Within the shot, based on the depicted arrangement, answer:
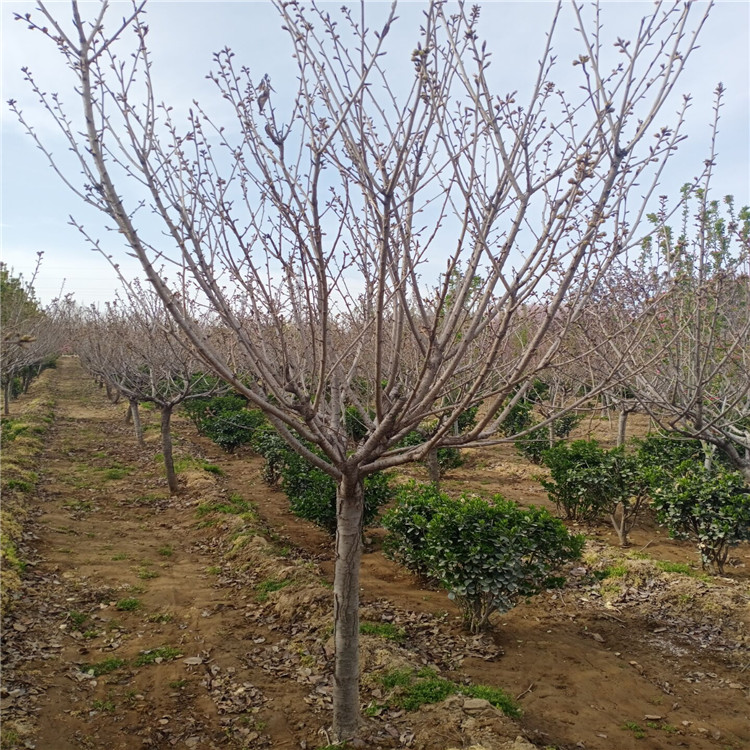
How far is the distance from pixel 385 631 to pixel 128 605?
285cm

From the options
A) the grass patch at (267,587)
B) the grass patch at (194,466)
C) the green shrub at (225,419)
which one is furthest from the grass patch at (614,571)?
the grass patch at (194,466)

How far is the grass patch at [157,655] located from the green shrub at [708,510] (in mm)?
6035

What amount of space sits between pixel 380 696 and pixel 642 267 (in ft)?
18.4

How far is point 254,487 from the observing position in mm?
11414

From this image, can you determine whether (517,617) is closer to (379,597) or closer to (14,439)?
(379,597)

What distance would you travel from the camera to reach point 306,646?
16.8 feet

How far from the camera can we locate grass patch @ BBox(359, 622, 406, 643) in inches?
201

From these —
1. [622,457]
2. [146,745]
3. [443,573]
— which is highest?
[622,457]

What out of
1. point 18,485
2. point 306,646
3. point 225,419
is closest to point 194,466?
point 225,419

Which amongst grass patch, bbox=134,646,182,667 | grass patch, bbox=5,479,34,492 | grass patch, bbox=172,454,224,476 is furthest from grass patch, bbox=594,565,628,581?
grass patch, bbox=5,479,34,492

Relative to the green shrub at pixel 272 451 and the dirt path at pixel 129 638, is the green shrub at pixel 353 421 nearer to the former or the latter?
the green shrub at pixel 272 451

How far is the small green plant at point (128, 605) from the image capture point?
5926 mm

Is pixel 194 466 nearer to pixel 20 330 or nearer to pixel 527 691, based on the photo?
pixel 20 330

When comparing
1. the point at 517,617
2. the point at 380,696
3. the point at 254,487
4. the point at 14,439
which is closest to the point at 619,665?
the point at 517,617
